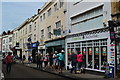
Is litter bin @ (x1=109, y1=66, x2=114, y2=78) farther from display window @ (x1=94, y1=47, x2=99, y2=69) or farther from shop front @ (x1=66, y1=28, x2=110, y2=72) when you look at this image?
display window @ (x1=94, y1=47, x2=99, y2=69)

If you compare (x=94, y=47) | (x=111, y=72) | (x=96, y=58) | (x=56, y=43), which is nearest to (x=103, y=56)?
(x=96, y=58)

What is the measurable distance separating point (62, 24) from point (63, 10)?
1.51 metres

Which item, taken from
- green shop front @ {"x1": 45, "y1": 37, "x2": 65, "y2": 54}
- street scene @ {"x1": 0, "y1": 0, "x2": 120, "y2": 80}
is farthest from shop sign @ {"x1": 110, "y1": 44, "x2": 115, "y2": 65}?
green shop front @ {"x1": 45, "y1": 37, "x2": 65, "y2": 54}

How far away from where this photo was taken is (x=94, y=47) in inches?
691

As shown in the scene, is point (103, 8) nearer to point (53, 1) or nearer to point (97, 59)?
point (97, 59)

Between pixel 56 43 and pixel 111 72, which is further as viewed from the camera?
pixel 56 43

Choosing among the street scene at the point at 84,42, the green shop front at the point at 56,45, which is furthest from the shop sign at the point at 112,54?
the green shop front at the point at 56,45

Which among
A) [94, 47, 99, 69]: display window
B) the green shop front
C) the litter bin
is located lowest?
the litter bin

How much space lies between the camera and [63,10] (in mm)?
24656

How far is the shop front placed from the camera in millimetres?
15918

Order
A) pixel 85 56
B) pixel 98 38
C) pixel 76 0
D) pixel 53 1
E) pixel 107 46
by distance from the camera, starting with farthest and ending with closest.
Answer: pixel 53 1, pixel 76 0, pixel 85 56, pixel 98 38, pixel 107 46

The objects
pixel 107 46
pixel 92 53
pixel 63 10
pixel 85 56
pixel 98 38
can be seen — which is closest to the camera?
pixel 107 46

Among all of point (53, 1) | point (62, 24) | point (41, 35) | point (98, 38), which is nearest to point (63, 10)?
point (62, 24)

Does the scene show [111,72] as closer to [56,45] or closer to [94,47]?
[94,47]
